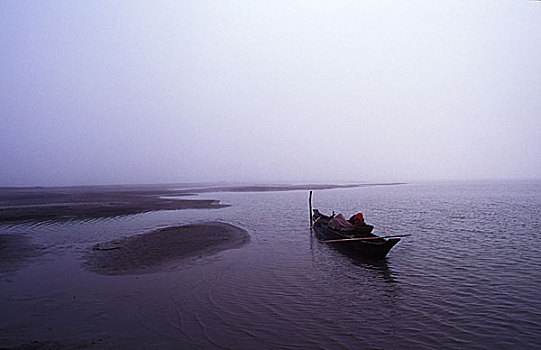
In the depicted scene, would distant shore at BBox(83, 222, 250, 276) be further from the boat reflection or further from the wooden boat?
the wooden boat

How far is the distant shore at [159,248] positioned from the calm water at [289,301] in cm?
83

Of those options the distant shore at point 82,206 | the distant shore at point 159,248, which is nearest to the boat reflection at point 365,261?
the distant shore at point 159,248

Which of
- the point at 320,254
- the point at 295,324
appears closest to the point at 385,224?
the point at 320,254

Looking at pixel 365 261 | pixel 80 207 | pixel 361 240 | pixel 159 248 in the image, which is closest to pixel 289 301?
pixel 365 261

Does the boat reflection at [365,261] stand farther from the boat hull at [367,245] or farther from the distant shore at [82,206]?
the distant shore at [82,206]

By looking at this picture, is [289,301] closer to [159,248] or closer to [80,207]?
[159,248]

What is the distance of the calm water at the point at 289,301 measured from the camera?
6.71 m

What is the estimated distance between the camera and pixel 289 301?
9008 millimetres

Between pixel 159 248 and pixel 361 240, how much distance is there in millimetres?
12119

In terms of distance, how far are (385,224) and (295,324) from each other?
67.3 feet

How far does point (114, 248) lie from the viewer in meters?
16.1

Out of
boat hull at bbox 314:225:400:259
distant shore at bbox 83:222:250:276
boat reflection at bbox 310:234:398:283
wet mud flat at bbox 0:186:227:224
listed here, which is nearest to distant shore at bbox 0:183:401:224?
wet mud flat at bbox 0:186:227:224

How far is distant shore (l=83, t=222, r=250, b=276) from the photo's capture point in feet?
42.4

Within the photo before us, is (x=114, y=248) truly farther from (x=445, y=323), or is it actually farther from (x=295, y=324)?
(x=445, y=323)
